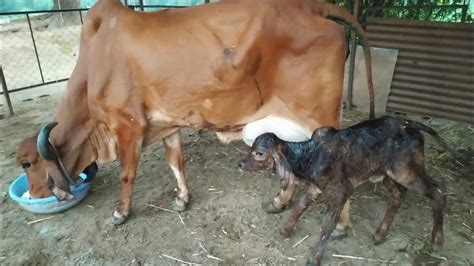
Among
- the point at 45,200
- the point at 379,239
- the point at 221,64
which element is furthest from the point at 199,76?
the point at 379,239

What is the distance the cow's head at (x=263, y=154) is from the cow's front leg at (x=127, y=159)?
1071 millimetres

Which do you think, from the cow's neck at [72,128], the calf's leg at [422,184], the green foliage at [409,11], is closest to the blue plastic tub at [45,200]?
the cow's neck at [72,128]

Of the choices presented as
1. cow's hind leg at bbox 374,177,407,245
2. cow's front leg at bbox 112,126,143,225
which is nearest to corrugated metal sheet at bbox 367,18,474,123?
cow's hind leg at bbox 374,177,407,245

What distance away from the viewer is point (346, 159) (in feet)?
8.97

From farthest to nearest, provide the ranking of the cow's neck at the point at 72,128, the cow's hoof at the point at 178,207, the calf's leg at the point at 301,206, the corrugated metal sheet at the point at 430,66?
the corrugated metal sheet at the point at 430,66 → the cow's hoof at the point at 178,207 → the cow's neck at the point at 72,128 → the calf's leg at the point at 301,206

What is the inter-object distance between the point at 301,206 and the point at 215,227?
2.87 ft

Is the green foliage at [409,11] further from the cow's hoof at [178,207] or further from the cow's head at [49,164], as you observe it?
the cow's head at [49,164]

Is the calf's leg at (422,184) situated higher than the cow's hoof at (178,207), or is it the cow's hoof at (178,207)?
the calf's leg at (422,184)

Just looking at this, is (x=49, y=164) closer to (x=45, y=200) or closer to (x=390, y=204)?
(x=45, y=200)

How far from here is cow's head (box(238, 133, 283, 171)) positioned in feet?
8.84

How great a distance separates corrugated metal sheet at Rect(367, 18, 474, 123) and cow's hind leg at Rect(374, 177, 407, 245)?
3.17m

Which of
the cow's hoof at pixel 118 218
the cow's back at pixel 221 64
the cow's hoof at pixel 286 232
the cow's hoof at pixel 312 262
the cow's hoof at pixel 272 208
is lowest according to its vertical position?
the cow's hoof at pixel 118 218

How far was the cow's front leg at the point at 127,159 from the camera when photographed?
10.9ft

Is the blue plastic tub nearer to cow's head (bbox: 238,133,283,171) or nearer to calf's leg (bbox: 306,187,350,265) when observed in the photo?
cow's head (bbox: 238,133,283,171)
